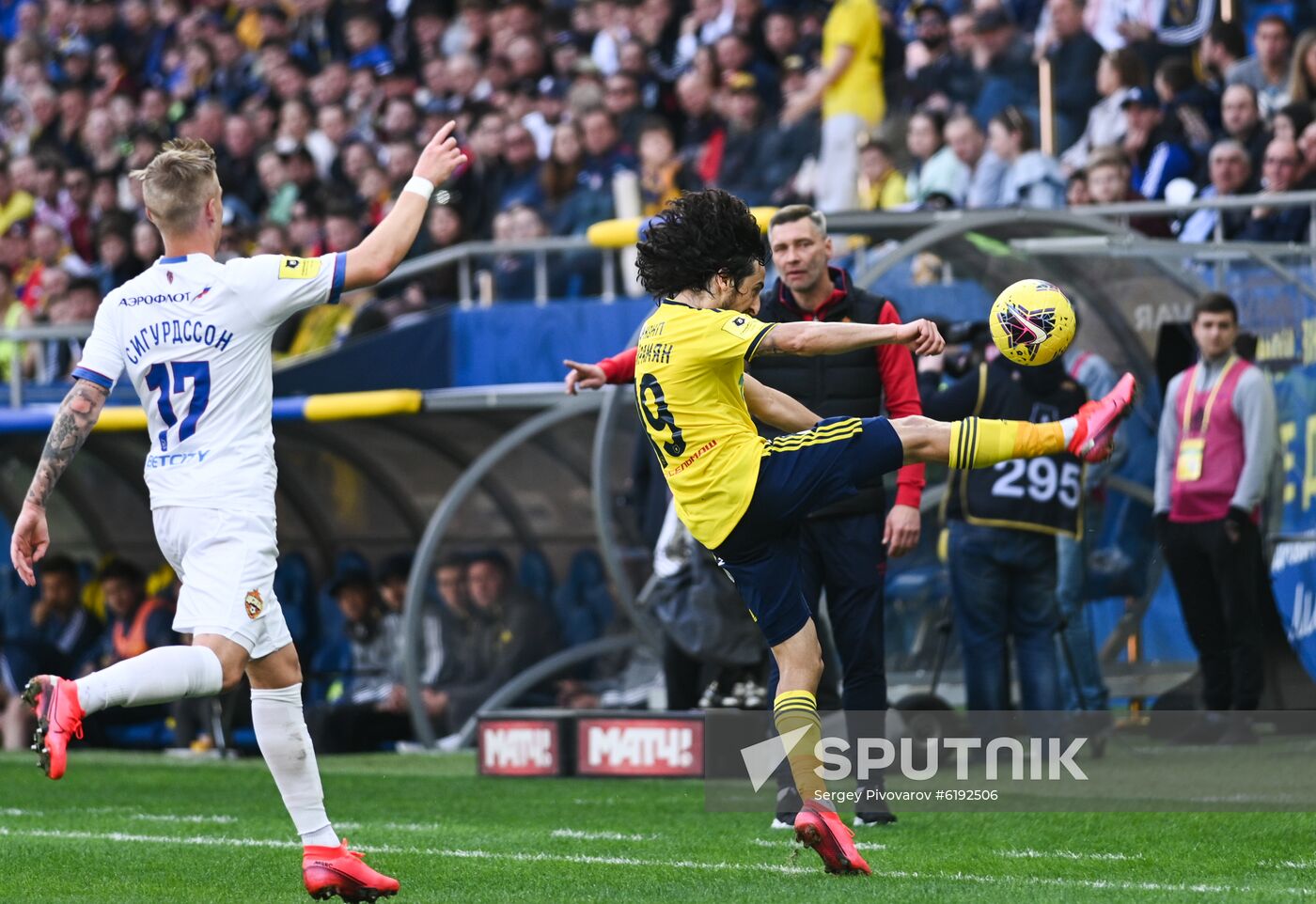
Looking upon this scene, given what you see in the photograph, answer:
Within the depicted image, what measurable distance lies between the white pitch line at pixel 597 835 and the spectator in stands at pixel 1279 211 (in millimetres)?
5364

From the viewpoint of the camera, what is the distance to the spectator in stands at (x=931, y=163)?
1295 cm

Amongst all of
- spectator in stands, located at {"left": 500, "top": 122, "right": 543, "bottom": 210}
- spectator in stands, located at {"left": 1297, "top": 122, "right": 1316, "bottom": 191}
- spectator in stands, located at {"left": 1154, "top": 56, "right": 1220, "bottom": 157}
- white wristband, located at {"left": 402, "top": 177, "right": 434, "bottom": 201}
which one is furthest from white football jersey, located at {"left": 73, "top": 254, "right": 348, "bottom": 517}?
spectator in stands, located at {"left": 500, "top": 122, "right": 543, "bottom": 210}

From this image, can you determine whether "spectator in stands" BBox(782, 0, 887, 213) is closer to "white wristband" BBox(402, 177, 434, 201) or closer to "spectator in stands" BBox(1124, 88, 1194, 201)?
"spectator in stands" BBox(1124, 88, 1194, 201)

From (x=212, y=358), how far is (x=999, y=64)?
29.4ft

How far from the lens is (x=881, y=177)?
13.3 meters

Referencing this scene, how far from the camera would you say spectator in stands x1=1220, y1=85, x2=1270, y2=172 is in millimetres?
11586

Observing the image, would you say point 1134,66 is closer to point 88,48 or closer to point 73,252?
point 73,252

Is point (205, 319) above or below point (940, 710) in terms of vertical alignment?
above

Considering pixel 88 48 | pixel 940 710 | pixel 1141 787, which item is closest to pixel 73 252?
pixel 88 48


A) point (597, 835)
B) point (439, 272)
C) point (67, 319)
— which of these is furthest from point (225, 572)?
point (67, 319)

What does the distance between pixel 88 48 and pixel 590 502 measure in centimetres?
1166

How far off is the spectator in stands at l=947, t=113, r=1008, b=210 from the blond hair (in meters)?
7.56

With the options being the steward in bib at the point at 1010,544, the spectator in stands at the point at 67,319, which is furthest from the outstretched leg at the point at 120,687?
the spectator in stands at the point at 67,319

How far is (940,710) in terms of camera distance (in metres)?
10.0
